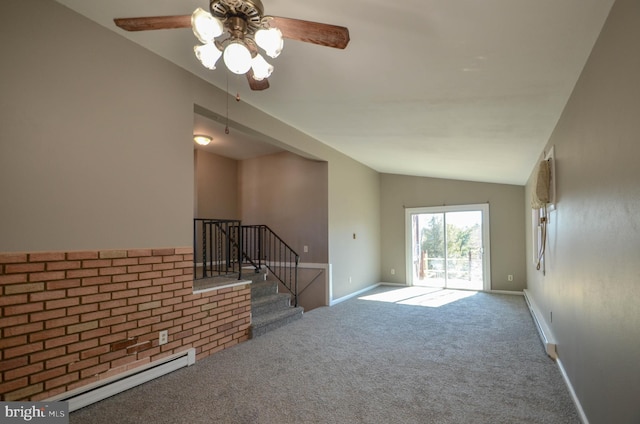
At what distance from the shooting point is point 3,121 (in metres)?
2.13

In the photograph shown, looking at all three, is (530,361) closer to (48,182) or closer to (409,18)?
(409,18)

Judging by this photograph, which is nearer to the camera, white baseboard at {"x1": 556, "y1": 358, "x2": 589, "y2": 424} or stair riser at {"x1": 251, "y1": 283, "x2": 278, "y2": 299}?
white baseboard at {"x1": 556, "y1": 358, "x2": 589, "y2": 424}

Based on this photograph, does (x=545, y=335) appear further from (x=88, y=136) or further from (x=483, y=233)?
(x=88, y=136)

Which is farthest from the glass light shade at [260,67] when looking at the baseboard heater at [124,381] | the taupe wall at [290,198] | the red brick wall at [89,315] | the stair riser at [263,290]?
the taupe wall at [290,198]

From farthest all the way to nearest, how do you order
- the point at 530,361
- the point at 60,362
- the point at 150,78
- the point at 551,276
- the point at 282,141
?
the point at 282,141 → the point at 551,276 → the point at 530,361 → the point at 150,78 → the point at 60,362

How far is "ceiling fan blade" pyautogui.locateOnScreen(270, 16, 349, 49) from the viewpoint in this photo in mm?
1684

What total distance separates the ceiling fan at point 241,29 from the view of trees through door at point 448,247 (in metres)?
6.70

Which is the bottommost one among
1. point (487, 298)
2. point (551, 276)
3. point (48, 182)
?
point (487, 298)

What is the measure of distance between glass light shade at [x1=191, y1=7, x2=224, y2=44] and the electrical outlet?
255 centimetres

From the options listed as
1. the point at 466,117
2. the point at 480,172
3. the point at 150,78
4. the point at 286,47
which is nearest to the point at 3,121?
the point at 150,78

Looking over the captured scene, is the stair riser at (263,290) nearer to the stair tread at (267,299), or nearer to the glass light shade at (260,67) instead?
the stair tread at (267,299)

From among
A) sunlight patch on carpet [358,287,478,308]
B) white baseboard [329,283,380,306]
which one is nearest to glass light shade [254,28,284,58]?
white baseboard [329,283,380,306]

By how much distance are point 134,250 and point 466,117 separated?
11.4ft

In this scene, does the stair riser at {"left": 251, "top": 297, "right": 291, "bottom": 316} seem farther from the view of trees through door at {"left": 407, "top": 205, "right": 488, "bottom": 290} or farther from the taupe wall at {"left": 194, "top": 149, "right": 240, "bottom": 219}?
the view of trees through door at {"left": 407, "top": 205, "right": 488, "bottom": 290}
